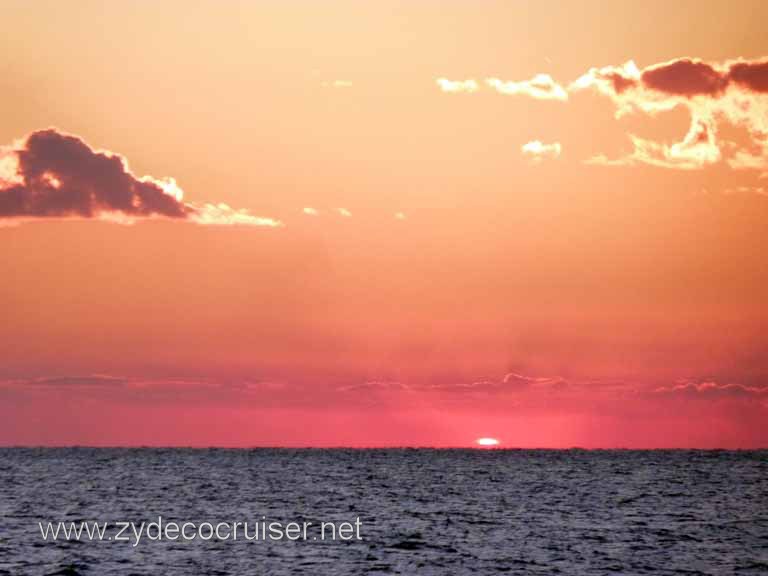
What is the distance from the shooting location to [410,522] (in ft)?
283

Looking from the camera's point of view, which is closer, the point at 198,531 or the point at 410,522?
the point at 198,531

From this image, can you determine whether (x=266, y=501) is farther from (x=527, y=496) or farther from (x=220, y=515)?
(x=527, y=496)

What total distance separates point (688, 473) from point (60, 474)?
Result: 325ft

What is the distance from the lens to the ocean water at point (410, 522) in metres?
62.1

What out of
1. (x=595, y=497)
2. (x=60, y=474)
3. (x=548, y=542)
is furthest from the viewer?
(x=60, y=474)

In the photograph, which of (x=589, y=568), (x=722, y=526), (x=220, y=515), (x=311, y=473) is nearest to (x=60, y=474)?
(x=311, y=473)

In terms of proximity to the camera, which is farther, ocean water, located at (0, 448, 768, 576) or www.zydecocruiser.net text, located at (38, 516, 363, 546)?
www.zydecocruiser.net text, located at (38, 516, 363, 546)

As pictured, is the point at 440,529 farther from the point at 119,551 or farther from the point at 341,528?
the point at 119,551

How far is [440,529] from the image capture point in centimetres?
8156

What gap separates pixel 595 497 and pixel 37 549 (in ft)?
218

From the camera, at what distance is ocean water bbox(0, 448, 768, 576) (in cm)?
6209

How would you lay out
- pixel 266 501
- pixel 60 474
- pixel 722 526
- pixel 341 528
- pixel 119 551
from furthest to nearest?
pixel 60 474
pixel 266 501
pixel 722 526
pixel 341 528
pixel 119 551

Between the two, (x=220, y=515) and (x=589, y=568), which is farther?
(x=220, y=515)

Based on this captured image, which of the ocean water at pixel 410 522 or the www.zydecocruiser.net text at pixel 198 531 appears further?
the www.zydecocruiser.net text at pixel 198 531
